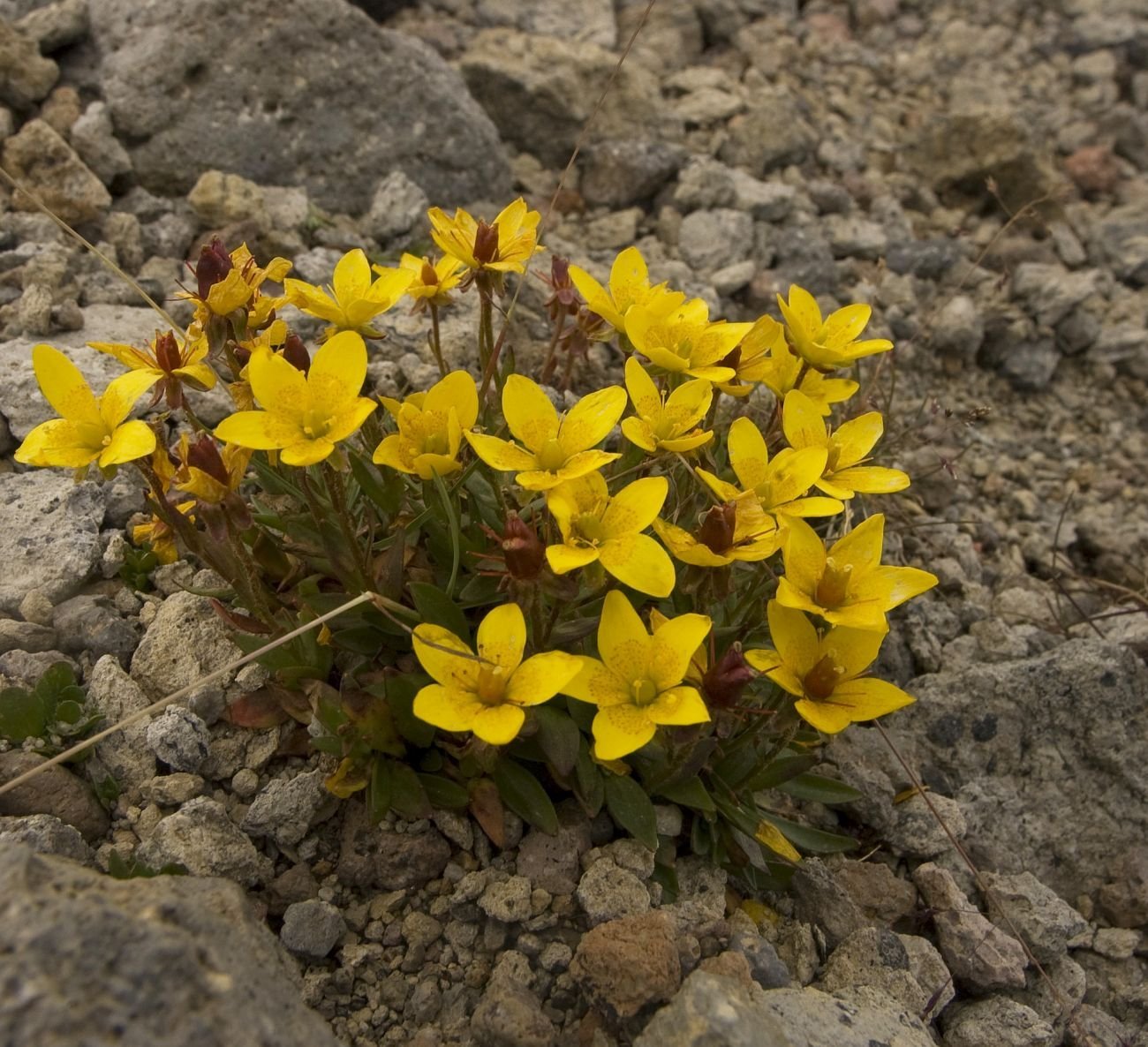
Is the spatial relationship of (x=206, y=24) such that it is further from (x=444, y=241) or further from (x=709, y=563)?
(x=709, y=563)

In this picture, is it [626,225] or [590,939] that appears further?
[626,225]

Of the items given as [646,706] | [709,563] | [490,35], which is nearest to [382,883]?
[646,706]

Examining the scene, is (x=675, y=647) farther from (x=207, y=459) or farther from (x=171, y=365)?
(x=171, y=365)

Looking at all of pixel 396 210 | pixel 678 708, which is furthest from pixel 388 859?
pixel 396 210

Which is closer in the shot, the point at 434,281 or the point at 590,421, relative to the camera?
the point at 590,421

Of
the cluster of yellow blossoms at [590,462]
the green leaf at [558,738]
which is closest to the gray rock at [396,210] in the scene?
the cluster of yellow blossoms at [590,462]

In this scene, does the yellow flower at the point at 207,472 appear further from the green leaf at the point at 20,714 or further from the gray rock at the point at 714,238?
the gray rock at the point at 714,238
